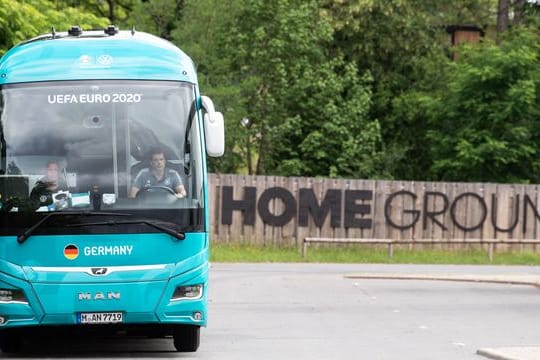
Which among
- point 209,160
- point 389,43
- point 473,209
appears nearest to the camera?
point 473,209

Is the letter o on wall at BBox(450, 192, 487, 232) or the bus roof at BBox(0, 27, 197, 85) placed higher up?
the bus roof at BBox(0, 27, 197, 85)

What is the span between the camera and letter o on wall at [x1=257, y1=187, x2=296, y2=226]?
36.6 m

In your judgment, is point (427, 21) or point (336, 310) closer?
point (336, 310)

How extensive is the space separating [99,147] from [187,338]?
241 centimetres

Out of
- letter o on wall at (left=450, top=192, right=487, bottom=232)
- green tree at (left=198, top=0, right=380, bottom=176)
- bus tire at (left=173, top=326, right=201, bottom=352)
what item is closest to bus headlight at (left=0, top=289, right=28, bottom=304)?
bus tire at (left=173, top=326, right=201, bottom=352)

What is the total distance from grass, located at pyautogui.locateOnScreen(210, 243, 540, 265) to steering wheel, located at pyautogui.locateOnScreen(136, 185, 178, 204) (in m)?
19.5

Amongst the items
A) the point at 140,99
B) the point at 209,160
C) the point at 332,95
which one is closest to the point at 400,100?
the point at 332,95

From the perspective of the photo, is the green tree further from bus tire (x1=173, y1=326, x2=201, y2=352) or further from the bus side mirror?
the bus side mirror

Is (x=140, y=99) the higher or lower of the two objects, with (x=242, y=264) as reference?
higher

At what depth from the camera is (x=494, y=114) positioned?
4031 cm

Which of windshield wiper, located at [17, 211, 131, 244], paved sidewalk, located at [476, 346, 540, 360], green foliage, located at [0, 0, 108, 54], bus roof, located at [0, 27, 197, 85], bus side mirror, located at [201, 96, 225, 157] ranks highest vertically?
green foliage, located at [0, 0, 108, 54]

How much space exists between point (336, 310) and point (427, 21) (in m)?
27.3

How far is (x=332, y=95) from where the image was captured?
42.0 meters

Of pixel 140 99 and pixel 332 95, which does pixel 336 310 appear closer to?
pixel 140 99
